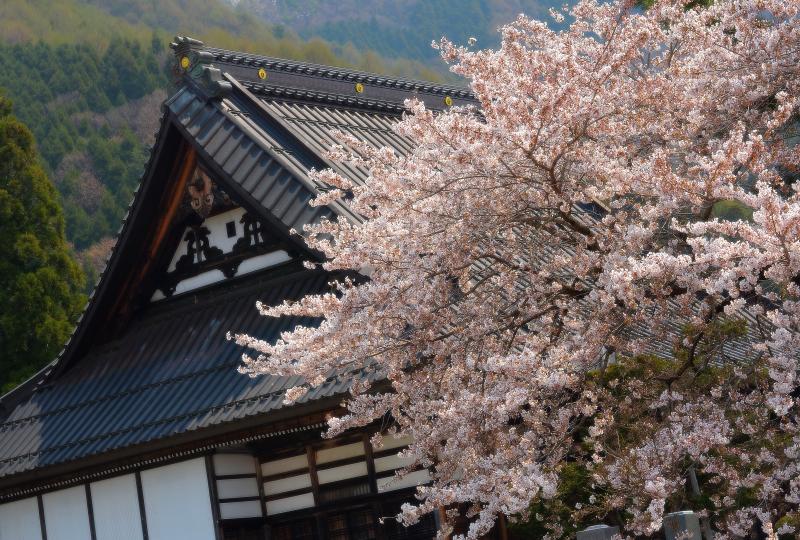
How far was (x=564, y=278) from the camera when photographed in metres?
7.09

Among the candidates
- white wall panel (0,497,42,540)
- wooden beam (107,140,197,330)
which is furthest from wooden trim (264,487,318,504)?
wooden beam (107,140,197,330)

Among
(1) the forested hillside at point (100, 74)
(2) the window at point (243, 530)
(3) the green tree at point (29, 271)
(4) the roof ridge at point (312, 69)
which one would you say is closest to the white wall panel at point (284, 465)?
(2) the window at point (243, 530)

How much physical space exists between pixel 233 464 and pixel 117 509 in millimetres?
1411

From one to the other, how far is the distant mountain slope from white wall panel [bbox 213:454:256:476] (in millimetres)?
47564

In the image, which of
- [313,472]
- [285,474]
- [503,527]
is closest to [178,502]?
[285,474]

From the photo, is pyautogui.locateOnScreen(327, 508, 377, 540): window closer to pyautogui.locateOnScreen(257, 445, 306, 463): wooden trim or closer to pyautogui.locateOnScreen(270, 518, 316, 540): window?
pyautogui.locateOnScreen(270, 518, 316, 540): window

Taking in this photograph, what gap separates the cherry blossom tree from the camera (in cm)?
587

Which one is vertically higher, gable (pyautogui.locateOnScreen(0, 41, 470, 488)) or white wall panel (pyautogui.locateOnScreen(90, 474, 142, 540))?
gable (pyautogui.locateOnScreen(0, 41, 470, 488))

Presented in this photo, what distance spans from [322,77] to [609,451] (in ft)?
30.1

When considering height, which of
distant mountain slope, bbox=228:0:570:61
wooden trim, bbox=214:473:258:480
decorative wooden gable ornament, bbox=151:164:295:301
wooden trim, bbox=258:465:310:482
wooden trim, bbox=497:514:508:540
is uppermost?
distant mountain slope, bbox=228:0:570:61

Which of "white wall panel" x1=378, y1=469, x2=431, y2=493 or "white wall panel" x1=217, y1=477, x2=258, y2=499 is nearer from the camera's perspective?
"white wall panel" x1=378, y1=469, x2=431, y2=493

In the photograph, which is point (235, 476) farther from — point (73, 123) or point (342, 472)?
point (73, 123)

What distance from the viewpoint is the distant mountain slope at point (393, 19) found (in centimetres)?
6003

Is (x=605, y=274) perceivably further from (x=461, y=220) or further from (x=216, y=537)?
(x=216, y=537)
